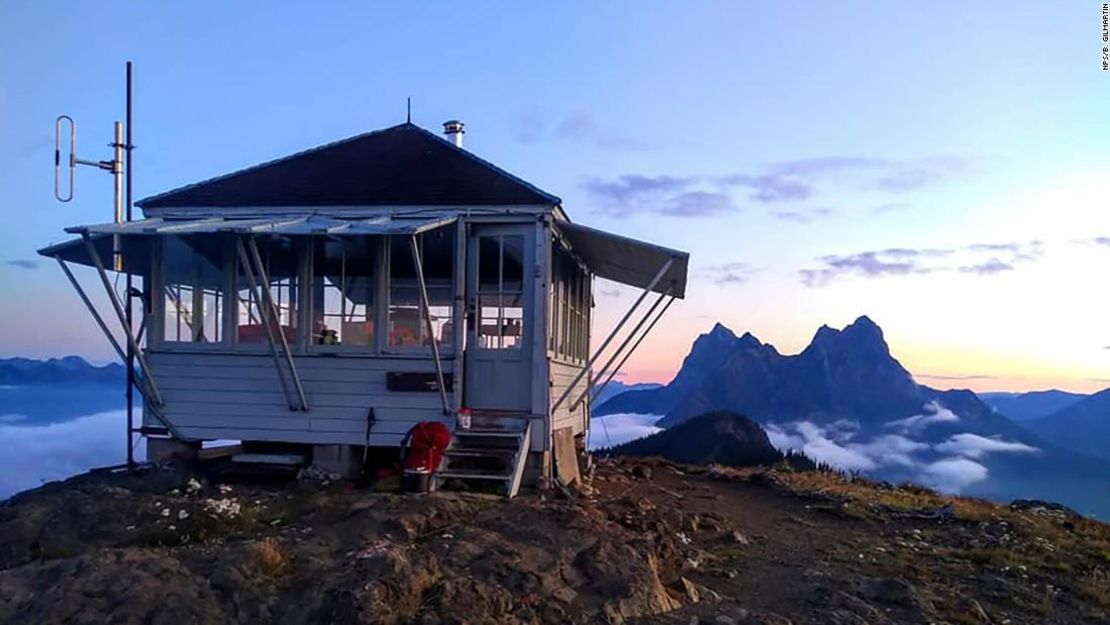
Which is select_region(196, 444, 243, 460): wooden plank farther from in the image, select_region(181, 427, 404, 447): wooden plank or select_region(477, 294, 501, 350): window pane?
select_region(477, 294, 501, 350): window pane

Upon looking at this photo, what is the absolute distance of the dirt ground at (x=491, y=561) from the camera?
20.2ft

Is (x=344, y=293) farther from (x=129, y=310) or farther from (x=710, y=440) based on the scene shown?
(x=710, y=440)

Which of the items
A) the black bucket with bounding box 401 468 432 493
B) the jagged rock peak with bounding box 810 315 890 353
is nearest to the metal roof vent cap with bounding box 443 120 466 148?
the black bucket with bounding box 401 468 432 493

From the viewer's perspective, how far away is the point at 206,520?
27.0 feet

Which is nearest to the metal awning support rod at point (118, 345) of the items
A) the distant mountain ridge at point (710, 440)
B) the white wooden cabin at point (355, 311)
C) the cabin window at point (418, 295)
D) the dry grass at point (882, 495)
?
the white wooden cabin at point (355, 311)

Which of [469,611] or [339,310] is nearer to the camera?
[469,611]

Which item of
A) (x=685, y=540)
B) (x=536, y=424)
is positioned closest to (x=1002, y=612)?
(x=685, y=540)

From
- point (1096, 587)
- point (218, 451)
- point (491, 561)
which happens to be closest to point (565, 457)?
point (218, 451)

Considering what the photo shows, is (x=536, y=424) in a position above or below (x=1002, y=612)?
above

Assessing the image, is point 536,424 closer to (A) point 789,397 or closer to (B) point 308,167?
(B) point 308,167

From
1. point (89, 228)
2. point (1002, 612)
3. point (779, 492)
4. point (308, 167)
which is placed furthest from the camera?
point (779, 492)

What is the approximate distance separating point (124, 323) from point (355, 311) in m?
2.76

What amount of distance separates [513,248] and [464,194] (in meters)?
0.94

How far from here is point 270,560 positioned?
22.0ft
